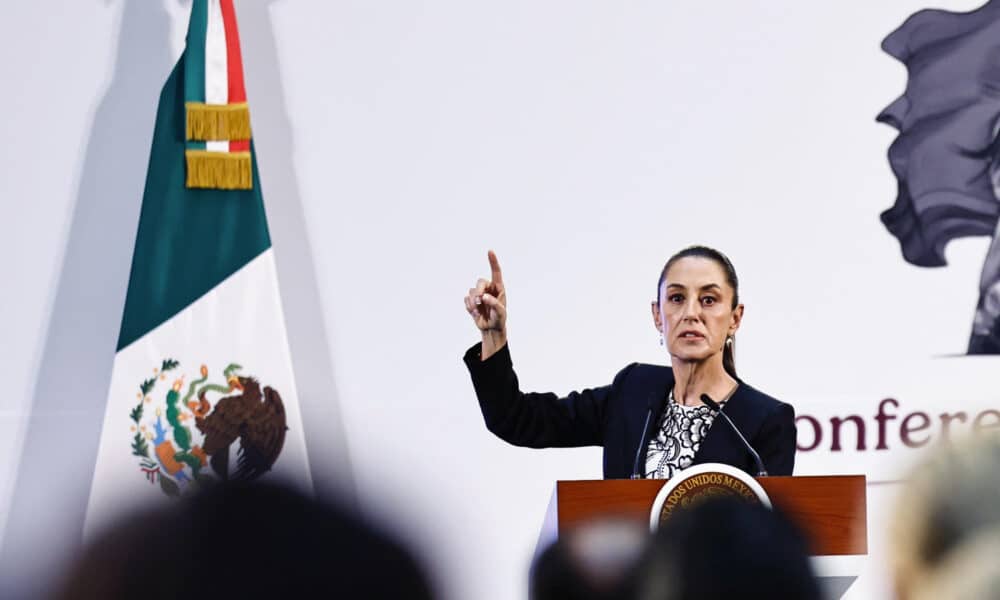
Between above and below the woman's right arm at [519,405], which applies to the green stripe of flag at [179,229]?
above

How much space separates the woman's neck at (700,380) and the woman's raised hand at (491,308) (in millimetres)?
518

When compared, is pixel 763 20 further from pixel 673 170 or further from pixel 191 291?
pixel 191 291

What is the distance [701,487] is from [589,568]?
180 cm

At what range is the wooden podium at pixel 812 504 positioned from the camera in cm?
274

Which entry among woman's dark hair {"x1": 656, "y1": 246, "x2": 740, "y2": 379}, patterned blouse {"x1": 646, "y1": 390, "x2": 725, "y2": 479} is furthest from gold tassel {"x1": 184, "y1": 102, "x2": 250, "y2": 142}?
patterned blouse {"x1": 646, "y1": 390, "x2": 725, "y2": 479}

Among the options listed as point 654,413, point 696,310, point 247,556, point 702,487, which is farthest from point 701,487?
point 247,556

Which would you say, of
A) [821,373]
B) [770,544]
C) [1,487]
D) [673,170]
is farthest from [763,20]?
[770,544]

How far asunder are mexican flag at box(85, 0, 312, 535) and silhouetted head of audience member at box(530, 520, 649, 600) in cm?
376

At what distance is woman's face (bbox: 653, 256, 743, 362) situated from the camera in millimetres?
4035

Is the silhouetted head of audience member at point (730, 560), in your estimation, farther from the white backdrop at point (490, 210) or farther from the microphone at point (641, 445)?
the white backdrop at point (490, 210)

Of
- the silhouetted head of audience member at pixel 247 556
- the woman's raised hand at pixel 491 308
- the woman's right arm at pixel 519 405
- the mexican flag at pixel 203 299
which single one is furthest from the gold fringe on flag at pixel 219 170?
the silhouetted head of audience member at pixel 247 556

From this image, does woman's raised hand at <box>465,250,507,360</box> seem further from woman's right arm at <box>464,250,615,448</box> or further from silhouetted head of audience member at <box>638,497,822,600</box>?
silhouetted head of audience member at <box>638,497,822,600</box>

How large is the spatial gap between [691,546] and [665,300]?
134 inches

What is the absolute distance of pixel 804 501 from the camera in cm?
278
